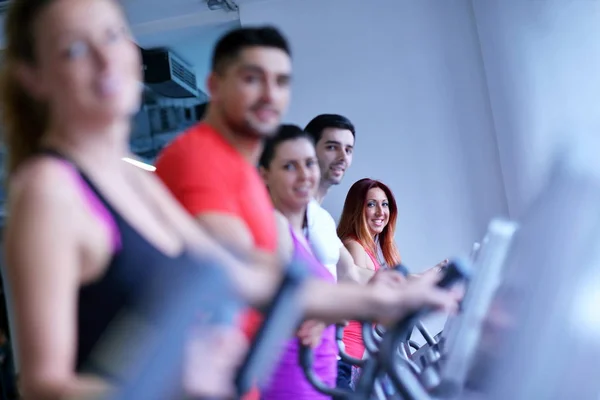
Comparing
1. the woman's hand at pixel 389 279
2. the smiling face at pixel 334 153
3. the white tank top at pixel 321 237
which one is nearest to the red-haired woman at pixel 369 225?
the smiling face at pixel 334 153

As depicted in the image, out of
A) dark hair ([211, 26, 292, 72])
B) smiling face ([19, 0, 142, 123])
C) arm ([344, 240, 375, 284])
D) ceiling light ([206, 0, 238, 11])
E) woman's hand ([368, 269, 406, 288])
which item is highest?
ceiling light ([206, 0, 238, 11])

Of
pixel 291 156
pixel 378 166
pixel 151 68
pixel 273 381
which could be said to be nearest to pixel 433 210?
pixel 378 166

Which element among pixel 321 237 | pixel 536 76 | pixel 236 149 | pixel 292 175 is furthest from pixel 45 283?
pixel 536 76

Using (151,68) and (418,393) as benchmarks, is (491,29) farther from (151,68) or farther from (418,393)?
(418,393)

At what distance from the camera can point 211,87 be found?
151 cm

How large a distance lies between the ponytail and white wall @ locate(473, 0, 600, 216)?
289 centimetres

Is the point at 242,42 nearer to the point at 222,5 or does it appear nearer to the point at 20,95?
the point at 20,95

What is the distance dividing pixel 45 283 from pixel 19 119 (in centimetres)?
30

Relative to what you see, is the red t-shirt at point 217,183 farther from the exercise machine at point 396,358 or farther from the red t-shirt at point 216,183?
the exercise machine at point 396,358

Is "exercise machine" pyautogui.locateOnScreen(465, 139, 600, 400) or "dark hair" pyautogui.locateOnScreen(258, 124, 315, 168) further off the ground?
"dark hair" pyautogui.locateOnScreen(258, 124, 315, 168)

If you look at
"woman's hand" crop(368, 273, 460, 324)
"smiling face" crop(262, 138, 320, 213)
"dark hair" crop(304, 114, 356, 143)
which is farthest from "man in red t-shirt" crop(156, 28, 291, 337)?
"dark hair" crop(304, 114, 356, 143)

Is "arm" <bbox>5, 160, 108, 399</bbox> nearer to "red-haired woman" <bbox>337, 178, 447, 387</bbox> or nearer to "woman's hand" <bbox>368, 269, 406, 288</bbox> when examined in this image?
"woman's hand" <bbox>368, 269, 406, 288</bbox>

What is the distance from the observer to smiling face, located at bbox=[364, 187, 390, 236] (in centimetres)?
345

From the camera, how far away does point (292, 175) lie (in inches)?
80.5
